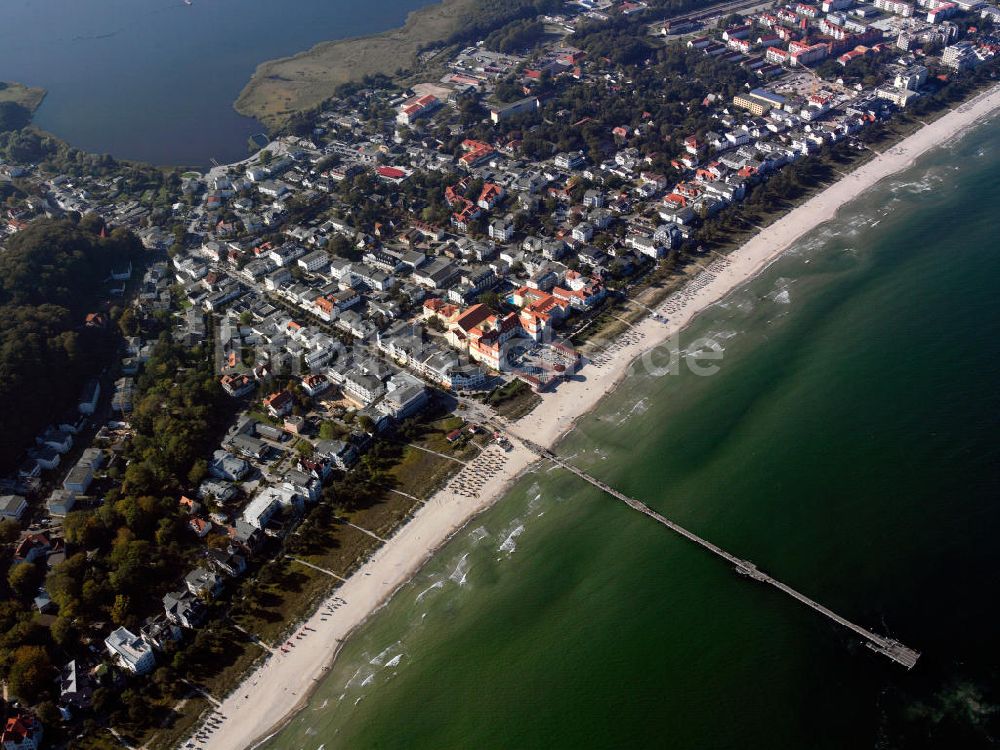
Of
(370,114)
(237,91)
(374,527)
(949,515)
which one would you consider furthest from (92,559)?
(237,91)

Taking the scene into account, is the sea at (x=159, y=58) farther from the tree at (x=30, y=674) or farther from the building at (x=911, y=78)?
the building at (x=911, y=78)

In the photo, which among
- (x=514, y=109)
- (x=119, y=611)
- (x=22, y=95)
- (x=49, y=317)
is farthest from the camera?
(x=22, y=95)

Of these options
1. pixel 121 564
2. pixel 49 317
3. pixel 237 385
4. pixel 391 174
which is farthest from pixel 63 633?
pixel 391 174

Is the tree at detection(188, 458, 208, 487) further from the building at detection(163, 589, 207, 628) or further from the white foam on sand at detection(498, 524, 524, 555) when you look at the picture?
the white foam on sand at detection(498, 524, 524, 555)

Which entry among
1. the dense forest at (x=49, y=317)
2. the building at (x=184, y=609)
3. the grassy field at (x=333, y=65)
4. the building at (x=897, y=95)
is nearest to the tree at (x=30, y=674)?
the building at (x=184, y=609)

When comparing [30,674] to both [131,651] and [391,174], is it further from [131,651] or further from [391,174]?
[391,174]
